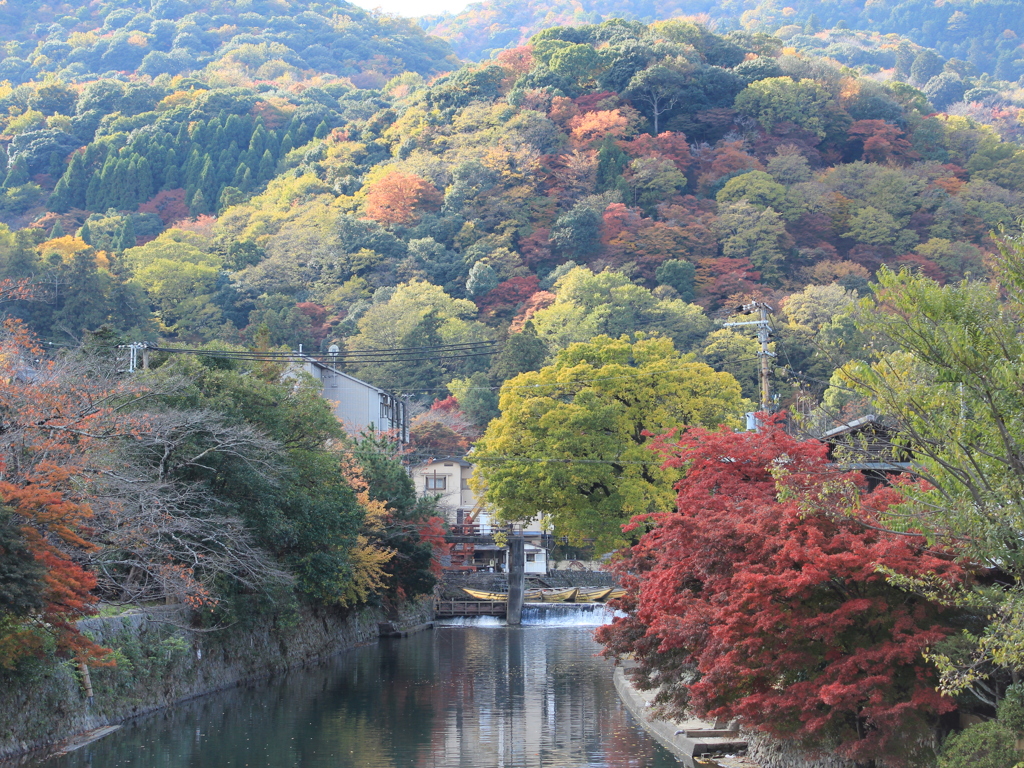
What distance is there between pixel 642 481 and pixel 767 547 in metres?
21.5

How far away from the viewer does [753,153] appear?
105m

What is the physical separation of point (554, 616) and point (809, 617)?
41.6 meters

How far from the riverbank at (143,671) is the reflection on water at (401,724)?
55 cm

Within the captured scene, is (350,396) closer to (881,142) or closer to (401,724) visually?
(401,724)

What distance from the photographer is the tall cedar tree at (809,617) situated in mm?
13844

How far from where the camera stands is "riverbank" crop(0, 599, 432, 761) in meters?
18.5

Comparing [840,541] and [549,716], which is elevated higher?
[840,541]

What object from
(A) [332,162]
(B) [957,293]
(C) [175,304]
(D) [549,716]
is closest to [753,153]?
(A) [332,162]

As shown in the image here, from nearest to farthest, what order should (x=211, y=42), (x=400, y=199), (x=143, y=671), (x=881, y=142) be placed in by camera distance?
1. (x=143, y=671)
2. (x=400, y=199)
3. (x=881, y=142)
4. (x=211, y=42)

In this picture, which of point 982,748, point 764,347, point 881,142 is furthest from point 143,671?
point 881,142

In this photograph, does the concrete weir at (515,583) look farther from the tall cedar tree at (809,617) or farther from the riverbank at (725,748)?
the tall cedar tree at (809,617)

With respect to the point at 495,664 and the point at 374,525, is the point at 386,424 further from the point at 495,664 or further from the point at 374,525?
the point at 495,664

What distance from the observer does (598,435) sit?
38.2 m

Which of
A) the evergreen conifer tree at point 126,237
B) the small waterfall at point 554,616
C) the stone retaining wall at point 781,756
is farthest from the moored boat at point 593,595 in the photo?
the evergreen conifer tree at point 126,237
